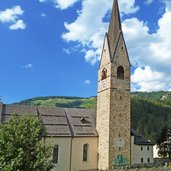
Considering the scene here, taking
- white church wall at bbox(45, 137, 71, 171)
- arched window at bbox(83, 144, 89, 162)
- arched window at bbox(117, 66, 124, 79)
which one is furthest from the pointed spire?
white church wall at bbox(45, 137, 71, 171)

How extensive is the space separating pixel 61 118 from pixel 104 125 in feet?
23.1

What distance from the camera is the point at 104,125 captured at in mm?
39250

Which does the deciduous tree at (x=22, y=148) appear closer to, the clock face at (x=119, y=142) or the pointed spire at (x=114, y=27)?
the clock face at (x=119, y=142)

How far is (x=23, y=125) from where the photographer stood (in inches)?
820

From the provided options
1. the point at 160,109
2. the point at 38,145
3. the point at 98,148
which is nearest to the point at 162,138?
the point at 98,148

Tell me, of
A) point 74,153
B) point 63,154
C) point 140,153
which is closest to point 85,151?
point 74,153

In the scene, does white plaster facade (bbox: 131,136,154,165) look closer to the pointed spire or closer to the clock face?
the clock face

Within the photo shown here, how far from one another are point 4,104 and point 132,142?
20.9 meters

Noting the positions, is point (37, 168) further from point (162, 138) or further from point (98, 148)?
point (162, 138)

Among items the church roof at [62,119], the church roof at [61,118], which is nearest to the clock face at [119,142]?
the church roof at [62,119]

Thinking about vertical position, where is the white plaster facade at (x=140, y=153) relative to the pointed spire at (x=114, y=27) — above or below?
below

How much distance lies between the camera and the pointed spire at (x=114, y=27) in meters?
42.2

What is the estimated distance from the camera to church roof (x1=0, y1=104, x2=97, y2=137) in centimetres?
3826

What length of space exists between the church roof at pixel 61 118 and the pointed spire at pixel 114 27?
12041 millimetres
